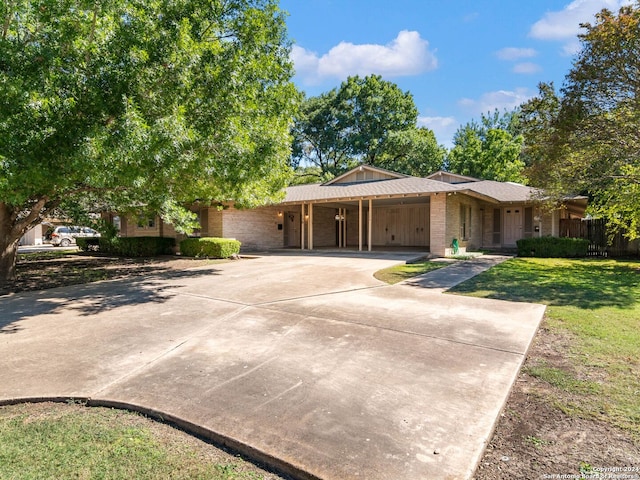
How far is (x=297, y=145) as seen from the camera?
4084cm

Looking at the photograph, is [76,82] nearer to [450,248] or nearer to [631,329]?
[631,329]

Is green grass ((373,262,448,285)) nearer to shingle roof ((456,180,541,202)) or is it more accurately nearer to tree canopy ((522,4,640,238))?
tree canopy ((522,4,640,238))

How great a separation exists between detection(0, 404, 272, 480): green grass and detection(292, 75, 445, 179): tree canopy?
35190 millimetres

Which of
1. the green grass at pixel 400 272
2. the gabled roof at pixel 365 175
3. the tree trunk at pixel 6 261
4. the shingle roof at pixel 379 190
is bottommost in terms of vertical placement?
the green grass at pixel 400 272

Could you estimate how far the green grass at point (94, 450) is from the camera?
2346 mm

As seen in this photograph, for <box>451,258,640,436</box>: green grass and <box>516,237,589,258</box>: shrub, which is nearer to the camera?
<box>451,258,640,436</box>: green grass

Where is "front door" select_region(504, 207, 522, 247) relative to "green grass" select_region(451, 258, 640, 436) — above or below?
above

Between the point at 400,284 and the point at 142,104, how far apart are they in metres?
6.75

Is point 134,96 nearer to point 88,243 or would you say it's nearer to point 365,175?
point 365,175

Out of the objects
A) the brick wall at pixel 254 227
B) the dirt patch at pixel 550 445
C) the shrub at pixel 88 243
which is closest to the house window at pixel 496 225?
the brick wall at pixel 254 227

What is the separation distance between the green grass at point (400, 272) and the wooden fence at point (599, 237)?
8393 millimetres

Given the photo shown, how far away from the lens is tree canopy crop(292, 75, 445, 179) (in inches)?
1426

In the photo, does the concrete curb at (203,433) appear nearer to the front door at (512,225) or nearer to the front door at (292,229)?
the front door at (292,229)

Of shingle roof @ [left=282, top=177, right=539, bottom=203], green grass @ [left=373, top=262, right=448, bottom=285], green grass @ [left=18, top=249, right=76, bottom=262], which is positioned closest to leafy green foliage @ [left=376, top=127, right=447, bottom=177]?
shingle roof @ [left=282, top=177, right=539, bottom=203]
